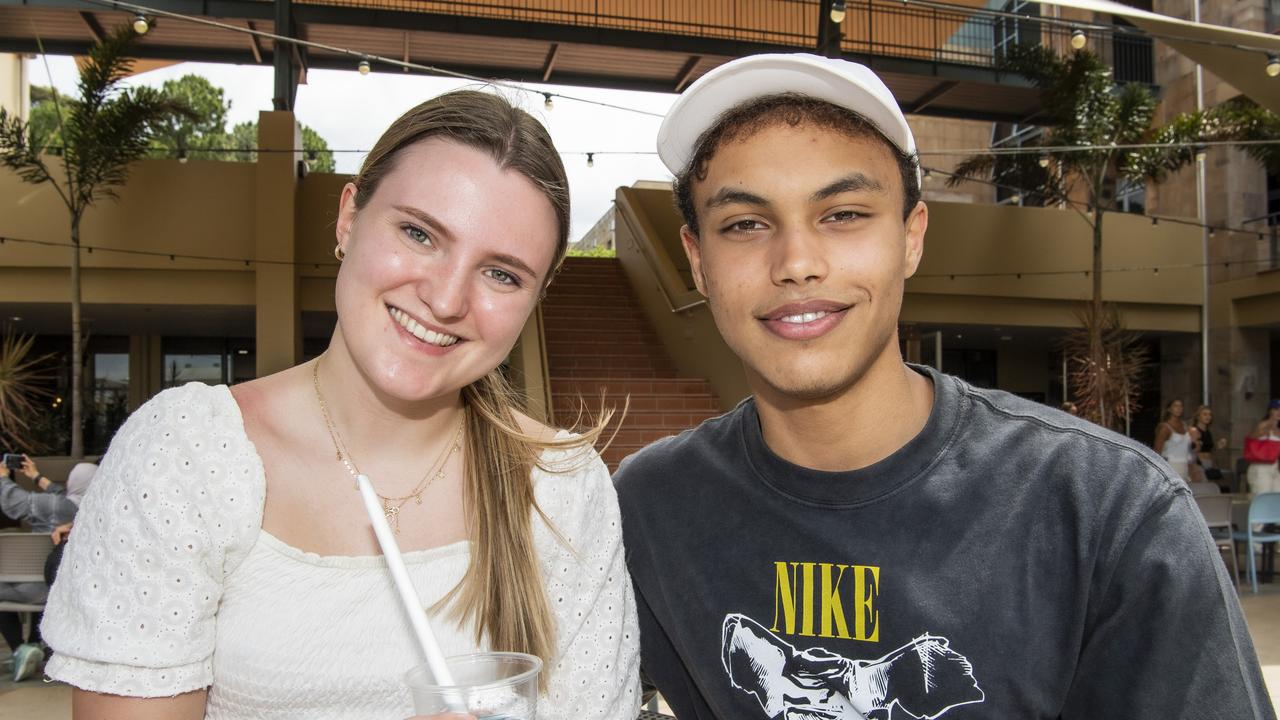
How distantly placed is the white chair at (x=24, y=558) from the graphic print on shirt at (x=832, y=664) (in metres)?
4.89

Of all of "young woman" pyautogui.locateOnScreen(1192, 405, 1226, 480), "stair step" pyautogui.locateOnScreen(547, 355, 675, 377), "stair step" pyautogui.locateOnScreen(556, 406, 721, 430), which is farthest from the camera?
"young woman" pyautogui.locateOnScreen(1192, 405, 1226, 480)

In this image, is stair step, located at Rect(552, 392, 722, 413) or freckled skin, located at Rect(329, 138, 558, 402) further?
stair step, located at Rect(552, 392, 722, 413)

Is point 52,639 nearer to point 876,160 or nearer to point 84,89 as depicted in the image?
point 876,160

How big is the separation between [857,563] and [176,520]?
1096mm

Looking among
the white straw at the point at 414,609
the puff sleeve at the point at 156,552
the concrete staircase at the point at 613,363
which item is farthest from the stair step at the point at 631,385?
the white straw at the point at 414,609

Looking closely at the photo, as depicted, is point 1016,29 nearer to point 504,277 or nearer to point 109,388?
point 504,277

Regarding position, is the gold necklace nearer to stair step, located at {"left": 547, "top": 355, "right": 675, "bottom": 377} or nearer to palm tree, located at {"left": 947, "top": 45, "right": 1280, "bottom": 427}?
stair step, located at {"left": 547, "top": 355, "right": 675, "bottom": 377}

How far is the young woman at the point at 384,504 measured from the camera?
1283 millimetres

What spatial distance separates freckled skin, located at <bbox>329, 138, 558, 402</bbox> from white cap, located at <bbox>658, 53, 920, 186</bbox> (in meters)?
0.40

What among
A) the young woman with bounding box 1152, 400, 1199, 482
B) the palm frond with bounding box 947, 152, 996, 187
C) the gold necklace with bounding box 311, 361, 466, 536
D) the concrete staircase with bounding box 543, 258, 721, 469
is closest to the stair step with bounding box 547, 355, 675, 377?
the concrete staircase with bounding box 543, 258, 721, 469

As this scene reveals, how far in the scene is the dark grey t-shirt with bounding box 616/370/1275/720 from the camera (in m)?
1.31

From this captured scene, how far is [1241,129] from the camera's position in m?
12.0

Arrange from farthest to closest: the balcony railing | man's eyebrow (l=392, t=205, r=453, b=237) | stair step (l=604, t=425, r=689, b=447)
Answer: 1. the balcony railing
2. stair step (l=604, t=425, r=689, b=447)
3. man's eyebrow (l=392, t=205, r=453, b=237)

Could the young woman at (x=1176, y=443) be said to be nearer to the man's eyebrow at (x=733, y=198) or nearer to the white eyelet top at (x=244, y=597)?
the man's eyebrow at (x=733, y=198)
